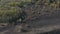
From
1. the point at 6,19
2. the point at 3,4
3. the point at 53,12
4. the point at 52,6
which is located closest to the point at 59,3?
the point at 52,6

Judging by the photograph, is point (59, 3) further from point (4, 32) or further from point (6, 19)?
point (4, 32)

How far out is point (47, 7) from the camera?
43.3 feet

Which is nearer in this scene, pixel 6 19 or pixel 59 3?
pixel 6 19

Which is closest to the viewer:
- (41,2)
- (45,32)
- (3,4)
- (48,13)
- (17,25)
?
(45,32)

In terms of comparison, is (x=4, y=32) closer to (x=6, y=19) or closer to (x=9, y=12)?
(x=6, y=19)

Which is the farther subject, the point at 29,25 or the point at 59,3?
the point at 59,3

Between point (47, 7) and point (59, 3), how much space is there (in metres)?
0.82

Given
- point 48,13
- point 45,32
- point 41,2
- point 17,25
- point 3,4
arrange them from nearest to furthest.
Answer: point 45,32, point 17,25, point 48,13, point 3,4, point 41,2

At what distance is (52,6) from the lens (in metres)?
13.2

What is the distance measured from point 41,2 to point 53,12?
1951 millimetres

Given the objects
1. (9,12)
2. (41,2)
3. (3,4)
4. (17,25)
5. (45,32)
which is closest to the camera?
(45,32)

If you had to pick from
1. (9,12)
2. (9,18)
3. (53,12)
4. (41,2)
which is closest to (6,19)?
(9,18)

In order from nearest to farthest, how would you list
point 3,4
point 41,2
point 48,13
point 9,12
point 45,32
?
point 45,32 → point 9,12 → point 48,13 → point 3,4 → point 41,2

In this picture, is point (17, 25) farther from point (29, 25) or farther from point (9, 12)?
point (9, 12)
